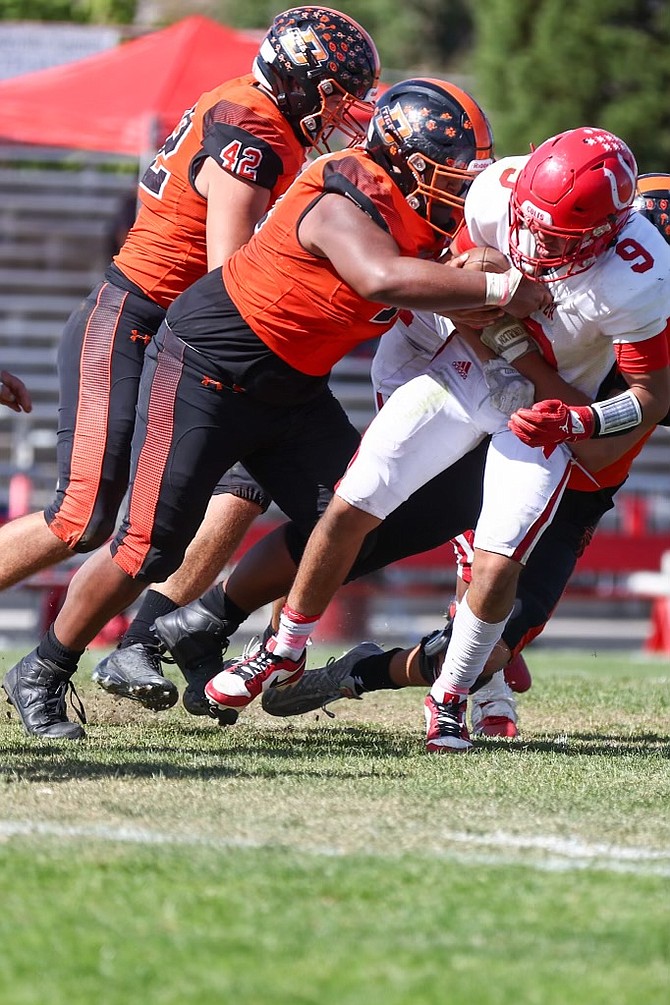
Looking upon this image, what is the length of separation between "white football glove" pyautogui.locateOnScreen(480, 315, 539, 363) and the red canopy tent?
10.4m

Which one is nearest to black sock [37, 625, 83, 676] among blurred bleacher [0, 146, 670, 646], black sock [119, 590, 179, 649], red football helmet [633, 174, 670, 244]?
black sock [119, 590, 179, 649]

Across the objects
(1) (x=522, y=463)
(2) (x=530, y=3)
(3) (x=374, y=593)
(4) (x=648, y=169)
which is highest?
(1) (x=522, y=463)

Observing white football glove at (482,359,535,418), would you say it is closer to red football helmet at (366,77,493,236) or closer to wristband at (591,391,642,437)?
wristband at (591,391,642,437)

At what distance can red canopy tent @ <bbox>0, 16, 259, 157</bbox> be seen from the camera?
1451 cm

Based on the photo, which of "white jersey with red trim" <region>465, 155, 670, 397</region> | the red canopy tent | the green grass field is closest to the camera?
the green grass field

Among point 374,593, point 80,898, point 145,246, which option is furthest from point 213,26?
point 80,898

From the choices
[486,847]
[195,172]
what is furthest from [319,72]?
Result: [486,847]

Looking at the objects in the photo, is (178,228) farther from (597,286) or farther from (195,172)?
(597,286)

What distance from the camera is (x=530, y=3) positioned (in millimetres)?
19906

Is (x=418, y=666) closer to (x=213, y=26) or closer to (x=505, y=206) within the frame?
(x=505, y=206)

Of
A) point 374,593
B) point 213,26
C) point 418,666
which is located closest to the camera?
point 418,666

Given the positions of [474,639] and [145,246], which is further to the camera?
[145,246]

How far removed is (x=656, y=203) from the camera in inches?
198

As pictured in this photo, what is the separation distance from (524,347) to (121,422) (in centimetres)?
124
